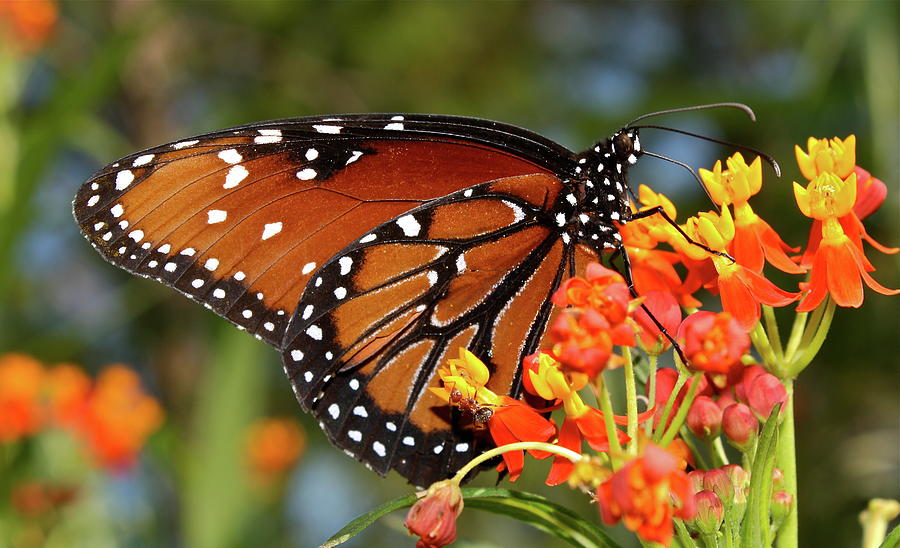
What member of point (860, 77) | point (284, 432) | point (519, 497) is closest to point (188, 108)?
point (284, 432)

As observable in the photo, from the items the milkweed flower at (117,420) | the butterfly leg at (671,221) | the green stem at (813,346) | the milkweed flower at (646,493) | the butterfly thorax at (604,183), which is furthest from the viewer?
the milkweed flower at (117,420)

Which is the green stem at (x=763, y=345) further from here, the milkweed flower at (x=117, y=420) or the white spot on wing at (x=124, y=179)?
the milkweed flower at (x=117, y=420)

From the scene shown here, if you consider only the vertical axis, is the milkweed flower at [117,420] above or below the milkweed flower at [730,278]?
below

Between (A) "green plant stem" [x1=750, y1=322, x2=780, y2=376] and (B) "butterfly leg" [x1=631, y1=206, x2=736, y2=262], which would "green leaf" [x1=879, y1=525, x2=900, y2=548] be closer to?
(A) "green plant stem" [x1=750, y1=322, x2=780, y2=376]

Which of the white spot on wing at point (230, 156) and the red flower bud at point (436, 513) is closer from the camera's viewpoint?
the red flower bud at point (436, 513)

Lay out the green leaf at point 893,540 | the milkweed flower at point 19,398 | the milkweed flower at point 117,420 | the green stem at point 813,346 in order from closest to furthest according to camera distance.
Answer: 1. the green leaf at point 893,540
2. the green stem at point 813,346
3. the milkweed flower at point 19,398
4. the milkweed flower at point 117,420

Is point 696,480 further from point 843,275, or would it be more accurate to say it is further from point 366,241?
point 366,241

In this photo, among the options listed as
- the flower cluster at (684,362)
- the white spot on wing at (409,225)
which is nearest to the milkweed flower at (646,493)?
the flower cluster at (684,362)

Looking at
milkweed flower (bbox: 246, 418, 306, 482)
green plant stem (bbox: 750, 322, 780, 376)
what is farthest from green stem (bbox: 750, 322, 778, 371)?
milkweed flower (bbox: 246, 418, 306, 482)
